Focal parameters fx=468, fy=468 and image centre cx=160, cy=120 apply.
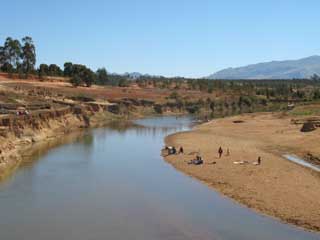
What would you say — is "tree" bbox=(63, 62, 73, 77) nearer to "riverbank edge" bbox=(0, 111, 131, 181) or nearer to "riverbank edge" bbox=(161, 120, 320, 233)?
"riverbank edge" bbox=(0, 111, 131, 181)

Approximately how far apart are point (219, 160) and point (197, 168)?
3.71 meters

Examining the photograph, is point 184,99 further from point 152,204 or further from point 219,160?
point 152,204

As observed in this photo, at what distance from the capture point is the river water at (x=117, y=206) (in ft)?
79.6

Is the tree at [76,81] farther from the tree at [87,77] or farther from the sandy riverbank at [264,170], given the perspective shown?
the sandy riverbank at [264,170]

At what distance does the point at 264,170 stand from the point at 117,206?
48.7 ft

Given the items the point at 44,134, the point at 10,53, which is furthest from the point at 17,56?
the point at 44,134

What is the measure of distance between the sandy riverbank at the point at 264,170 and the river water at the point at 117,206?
1314 millimetres

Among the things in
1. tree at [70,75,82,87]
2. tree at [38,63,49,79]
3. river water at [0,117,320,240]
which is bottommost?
river water at [0,117,320,240]

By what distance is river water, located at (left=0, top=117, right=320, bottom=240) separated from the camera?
24.3 m

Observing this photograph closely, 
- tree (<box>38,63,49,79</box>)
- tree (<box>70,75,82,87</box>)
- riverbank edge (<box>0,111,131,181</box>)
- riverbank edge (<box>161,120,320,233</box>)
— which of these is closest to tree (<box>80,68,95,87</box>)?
tree (<box>70,75,82,87</box>)

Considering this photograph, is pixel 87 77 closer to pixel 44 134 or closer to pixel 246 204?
pixel 44 134

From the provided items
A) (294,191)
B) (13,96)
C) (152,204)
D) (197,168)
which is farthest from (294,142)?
(13,96)

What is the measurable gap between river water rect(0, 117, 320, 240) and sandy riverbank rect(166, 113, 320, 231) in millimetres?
1314

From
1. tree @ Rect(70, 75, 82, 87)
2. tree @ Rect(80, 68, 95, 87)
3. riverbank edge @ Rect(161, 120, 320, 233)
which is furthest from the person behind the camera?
tree @ Rect(80, 68, 95, 87)
